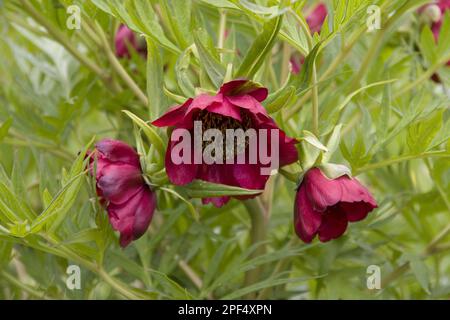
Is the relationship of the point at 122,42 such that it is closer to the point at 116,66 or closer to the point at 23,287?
the point at 116,66

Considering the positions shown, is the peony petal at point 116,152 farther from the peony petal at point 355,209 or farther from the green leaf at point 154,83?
the peony petal at point 355,209

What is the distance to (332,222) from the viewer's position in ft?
1.74

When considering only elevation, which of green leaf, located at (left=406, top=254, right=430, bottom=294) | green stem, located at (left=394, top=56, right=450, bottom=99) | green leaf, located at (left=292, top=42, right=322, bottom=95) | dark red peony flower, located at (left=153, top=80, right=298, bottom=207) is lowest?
green leaf, located at (left=406, top=254, right=430, bottom=294)

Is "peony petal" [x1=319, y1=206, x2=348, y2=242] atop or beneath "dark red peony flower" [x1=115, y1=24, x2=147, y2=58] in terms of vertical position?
beneath

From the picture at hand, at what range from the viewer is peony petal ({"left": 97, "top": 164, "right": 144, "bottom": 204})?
519 millimetres

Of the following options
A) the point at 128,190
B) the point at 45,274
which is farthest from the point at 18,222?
the point at 45,274

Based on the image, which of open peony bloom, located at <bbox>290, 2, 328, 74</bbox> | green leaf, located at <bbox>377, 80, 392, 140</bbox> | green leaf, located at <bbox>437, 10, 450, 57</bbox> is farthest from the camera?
open peony bloom, located at <bbox>290, 2, 328, 74</bbox>

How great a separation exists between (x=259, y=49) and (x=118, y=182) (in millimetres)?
131

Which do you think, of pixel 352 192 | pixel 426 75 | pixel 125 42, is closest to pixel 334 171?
pixel 352 192

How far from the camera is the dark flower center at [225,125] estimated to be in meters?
0.51

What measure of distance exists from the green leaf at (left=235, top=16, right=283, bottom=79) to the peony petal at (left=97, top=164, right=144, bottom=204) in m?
0.10

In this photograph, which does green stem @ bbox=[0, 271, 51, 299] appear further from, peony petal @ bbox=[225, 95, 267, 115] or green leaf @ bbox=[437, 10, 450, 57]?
green leaf @ bbox=[437, 10, 450, 57]

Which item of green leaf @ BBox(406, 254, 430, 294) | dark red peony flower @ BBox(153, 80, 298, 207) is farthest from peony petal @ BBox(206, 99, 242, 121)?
green leaf @ BBox(406, 254, 430, 294)

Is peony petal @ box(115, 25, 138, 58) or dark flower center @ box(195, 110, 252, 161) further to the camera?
peony petal @ box(115, 25, 138, 58)
